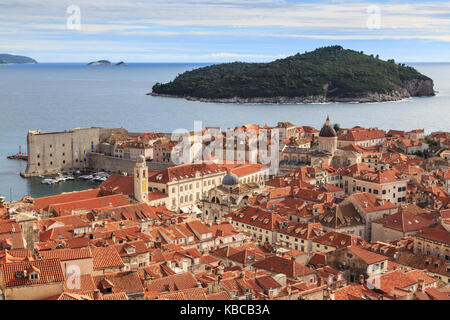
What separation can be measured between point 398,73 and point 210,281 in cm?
12117

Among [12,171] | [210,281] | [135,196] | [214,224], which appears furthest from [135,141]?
[210,281]

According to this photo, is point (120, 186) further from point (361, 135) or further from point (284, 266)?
point (361, 135)

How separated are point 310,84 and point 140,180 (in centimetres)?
9183

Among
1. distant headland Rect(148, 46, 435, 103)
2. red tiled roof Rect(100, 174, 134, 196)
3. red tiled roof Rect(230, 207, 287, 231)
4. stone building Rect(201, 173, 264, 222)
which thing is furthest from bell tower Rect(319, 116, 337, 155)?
distant headland Rect(148, 46, 435, 103)

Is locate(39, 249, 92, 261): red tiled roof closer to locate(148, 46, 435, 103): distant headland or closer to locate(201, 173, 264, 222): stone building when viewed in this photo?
locate(201, 173, 264, 222): stone building

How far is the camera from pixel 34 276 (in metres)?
8.35

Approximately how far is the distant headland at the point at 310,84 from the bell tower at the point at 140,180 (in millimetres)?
85713

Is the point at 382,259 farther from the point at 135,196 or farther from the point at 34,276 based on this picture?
the point at 135,196

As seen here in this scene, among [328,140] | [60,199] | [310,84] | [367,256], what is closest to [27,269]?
[367,256]

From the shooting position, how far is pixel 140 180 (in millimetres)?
28078

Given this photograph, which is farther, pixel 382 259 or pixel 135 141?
pixel 135 141

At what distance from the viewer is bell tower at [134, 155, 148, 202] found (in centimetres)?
2795

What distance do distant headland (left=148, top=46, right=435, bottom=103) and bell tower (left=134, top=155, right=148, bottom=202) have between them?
8571 cm

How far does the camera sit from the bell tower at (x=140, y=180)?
2795cm
